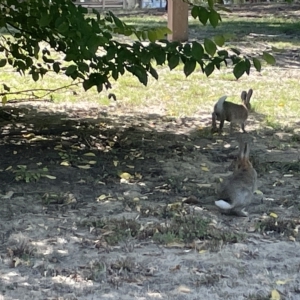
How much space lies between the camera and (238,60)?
538 centimetres

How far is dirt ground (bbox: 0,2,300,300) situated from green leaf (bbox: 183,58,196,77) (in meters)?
0.91

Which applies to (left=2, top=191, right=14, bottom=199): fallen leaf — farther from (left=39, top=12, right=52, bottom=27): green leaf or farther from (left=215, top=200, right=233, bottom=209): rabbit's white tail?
(left=215, top=200, right=233, bottom=209): rabbit's white tail

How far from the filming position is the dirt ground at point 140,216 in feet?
12.4

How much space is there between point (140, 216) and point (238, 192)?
685 mm

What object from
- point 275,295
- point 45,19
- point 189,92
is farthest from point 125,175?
point 189,92

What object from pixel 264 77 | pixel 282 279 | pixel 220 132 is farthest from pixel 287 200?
pixel 264 77

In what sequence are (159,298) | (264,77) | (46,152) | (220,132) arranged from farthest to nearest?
(264,77) → (220,132) → (46,152) → (159,298)

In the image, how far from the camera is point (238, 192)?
481 centimetres

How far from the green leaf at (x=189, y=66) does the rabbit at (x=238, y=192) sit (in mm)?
837

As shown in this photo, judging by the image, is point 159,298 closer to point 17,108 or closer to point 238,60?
point 238,60

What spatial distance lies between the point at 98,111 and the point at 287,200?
3.91 metres

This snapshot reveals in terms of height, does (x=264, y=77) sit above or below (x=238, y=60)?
below

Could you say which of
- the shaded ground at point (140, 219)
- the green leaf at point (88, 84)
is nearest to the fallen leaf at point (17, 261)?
the shaded ground at point (140, 219)

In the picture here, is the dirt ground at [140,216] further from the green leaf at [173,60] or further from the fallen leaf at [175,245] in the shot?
the green leaf at [173,60]
